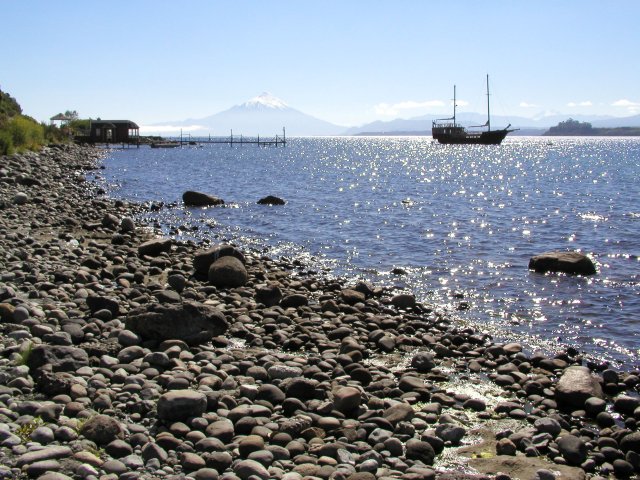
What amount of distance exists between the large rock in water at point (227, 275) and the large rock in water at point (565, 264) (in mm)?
9078

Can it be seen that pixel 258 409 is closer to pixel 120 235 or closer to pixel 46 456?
pixel 46 456

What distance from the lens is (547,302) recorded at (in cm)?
1548

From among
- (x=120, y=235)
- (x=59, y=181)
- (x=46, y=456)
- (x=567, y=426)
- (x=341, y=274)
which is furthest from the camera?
(x=59, y=181)

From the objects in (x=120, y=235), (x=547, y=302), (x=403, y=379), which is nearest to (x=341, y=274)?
(x=547, y=302)

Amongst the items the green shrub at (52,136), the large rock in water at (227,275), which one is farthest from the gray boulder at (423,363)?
the green shrub at (52,136)

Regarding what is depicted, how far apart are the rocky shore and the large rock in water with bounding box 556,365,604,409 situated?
0.03 metres

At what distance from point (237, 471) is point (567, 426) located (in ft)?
14.7

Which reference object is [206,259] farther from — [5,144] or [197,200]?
[5,144]

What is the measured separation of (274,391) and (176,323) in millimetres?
2696

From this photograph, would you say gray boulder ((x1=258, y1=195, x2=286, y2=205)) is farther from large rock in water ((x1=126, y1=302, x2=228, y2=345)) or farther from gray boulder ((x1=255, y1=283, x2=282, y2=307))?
large rock in water ((x1=126, y1=302, x2=228, y2=345))

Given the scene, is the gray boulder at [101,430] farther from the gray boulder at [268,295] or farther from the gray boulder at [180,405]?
the gray boulder at [268,295]

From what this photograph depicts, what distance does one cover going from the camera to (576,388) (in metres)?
8.96

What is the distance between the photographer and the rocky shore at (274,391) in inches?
248

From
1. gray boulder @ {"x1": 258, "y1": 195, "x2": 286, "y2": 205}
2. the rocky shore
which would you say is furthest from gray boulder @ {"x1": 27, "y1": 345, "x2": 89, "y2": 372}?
gray boulder @ {"x1": 258, "y1": 195, "x2": 286, "y2": 205}
